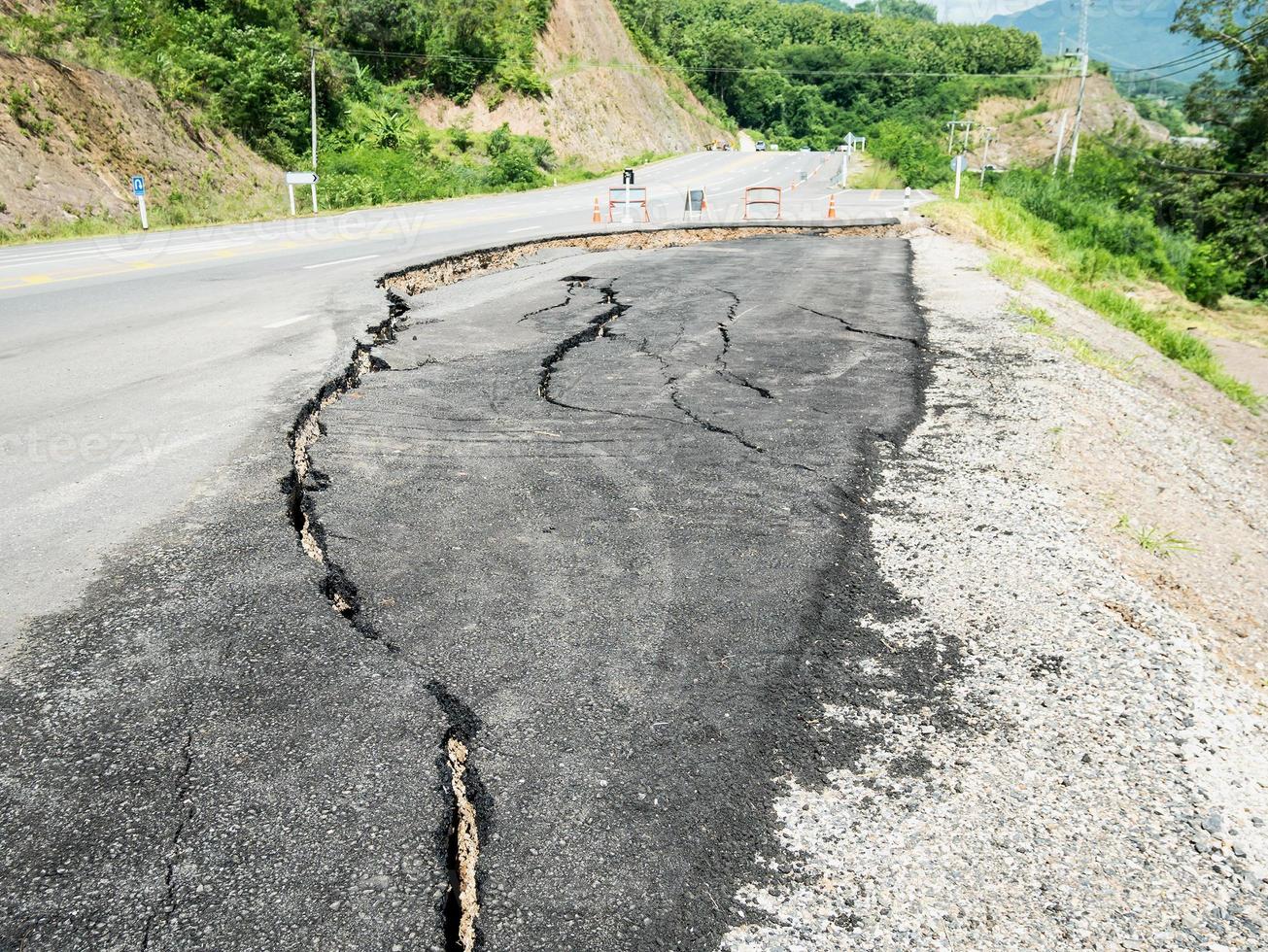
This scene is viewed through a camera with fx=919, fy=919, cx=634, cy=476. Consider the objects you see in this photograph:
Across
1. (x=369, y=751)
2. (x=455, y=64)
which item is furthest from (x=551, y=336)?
(x=455, y=64)

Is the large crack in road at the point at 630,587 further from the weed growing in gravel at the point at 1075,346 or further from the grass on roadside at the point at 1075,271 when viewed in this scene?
the grass on roadside at the point at 1075,271

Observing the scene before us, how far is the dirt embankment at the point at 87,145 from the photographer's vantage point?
22.6 m

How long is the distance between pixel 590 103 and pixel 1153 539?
2397 inches

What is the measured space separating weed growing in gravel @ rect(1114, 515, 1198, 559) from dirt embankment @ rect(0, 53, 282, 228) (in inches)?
956

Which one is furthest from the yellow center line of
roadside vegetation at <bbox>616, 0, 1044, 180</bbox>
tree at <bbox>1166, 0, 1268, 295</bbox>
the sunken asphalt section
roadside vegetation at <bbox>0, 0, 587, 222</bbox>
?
roadside vegetation at <bbox>616, 0, 1044, 180</bbox>

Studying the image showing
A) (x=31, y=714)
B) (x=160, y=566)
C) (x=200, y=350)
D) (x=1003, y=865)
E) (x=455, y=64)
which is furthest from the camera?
(x=455, y=64)

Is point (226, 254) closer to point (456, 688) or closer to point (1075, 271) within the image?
point (456, 688)

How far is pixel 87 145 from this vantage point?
25.3 m

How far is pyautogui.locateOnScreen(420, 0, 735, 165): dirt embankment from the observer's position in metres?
52.9

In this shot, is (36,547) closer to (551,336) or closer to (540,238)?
(551,336)

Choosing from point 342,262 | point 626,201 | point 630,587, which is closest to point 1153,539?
point 630,587

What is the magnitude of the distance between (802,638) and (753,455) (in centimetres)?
230

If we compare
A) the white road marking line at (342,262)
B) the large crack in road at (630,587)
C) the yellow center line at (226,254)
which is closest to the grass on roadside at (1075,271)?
the large crack in road at (630,587)

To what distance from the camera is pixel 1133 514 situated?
548 cm
